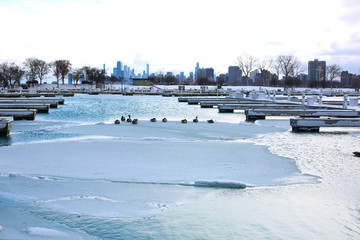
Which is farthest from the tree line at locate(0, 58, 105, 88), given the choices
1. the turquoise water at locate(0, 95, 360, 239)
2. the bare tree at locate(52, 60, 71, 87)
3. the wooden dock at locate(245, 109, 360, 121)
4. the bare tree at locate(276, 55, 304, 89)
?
the turquoise water at locate(0, 95, 360, 239)


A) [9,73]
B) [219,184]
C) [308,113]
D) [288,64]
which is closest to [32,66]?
[9,73]

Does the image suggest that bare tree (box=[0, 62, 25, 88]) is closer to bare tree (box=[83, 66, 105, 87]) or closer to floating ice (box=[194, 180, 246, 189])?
bare tree (box=[83, 66, 105, 87])

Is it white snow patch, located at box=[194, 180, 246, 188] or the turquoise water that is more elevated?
white snow patch, located at box=[194, 180, 246, 188]

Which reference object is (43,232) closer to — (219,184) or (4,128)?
(219,184)

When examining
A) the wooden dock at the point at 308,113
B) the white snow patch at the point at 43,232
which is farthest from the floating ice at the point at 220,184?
the wooden dock at the point at 308,113

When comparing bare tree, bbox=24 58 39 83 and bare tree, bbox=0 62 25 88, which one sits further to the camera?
bare tree, bbox=24 58 39 83

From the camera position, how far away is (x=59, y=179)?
739 centimetres

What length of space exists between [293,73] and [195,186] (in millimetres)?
99141

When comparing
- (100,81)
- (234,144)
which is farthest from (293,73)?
(234,144)

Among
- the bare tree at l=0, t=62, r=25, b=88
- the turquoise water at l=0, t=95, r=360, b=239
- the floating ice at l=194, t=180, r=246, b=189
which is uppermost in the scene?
the bare tree at l=0, t=62, r=25, b=88

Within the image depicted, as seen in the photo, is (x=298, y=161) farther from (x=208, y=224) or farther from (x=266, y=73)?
(x=266, y=73)

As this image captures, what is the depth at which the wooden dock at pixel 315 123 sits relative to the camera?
16797mm

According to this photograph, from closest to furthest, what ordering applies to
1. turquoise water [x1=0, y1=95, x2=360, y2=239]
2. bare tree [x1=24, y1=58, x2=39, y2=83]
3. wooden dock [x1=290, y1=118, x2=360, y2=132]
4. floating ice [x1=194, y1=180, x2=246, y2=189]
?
turquoise water [x1=0, y1=95, x2=360, y2=239]
floating ice [x1=194, y1=180, x2=246, y2=189]
wooden dock [x1=290, y1=118, x2=360, y2=132]
bare tree [x1=24, y1=58, x2=39, y2=83]

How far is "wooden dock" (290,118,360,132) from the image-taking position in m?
16.8
